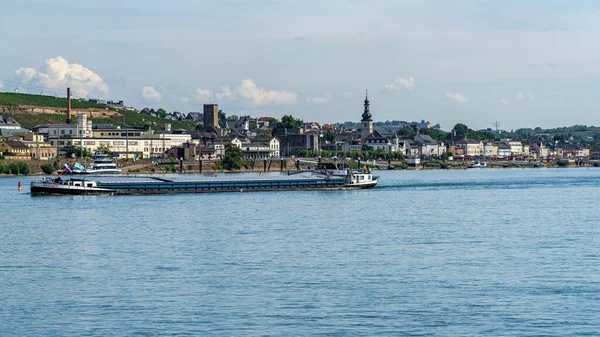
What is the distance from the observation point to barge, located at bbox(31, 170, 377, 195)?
75375 mm

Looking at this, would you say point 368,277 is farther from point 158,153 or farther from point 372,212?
point 158,153

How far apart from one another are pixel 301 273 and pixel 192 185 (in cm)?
5059

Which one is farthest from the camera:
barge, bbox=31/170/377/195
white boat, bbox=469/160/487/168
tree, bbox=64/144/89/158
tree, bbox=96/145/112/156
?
white boat, bbox=469/160/487/168

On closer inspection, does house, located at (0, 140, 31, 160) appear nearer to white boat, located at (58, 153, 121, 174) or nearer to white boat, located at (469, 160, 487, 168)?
white boat, located at (58, 153, 121, 174)

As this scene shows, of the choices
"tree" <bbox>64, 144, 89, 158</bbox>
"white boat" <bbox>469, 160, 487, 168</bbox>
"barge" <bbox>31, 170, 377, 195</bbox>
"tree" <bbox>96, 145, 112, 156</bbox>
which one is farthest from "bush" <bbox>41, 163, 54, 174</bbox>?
"white boat" <bbox>469, 160, 487, 168</bbox>

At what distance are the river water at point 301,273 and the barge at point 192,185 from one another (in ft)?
63.7

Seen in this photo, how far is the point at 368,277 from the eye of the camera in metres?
29.9

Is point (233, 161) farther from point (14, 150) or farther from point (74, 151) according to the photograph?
point (14, 150)

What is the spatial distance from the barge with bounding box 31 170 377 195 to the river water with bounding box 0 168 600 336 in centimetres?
1940

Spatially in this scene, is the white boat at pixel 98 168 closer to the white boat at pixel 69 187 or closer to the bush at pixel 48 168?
the white boat at pixel 69 187

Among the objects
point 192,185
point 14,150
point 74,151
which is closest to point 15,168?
point 14,150

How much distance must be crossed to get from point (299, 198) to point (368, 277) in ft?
136

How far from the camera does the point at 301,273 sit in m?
30.8

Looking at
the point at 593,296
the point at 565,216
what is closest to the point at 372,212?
the point at 565,216
